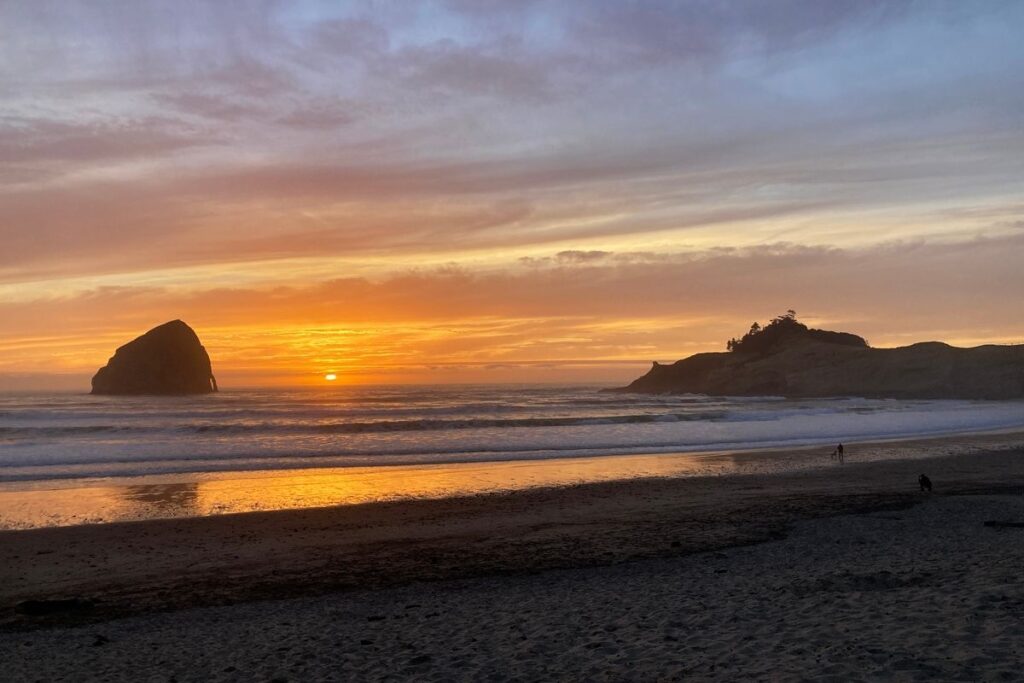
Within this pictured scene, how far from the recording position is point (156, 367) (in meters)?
122

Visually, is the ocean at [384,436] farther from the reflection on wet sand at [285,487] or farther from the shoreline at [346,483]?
the reflection on wet sand at [285,487]

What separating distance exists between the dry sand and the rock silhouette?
80.3 meters

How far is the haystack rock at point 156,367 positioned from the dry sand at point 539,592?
114189 mm

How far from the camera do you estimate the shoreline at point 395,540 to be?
37.0ft

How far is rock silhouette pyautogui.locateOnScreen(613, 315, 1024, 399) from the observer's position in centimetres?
8712

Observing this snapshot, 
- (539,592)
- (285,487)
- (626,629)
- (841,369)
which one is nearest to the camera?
(626,629)

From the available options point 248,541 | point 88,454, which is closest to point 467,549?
point 248,541

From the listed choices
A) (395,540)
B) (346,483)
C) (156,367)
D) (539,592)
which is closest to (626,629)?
(539,592)

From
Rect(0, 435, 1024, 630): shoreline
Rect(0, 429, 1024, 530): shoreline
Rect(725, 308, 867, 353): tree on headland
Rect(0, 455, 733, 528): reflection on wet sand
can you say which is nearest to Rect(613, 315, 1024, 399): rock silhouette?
Rect(725, 308, 867, 353): tree on headland

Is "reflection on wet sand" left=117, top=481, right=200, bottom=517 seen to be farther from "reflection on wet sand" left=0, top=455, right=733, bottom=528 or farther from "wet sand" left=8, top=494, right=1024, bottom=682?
"wet sand" left=8, top=494, right=1024, bottom=682

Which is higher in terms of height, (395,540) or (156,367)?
(156,367)

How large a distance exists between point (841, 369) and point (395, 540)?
9755 centimetres

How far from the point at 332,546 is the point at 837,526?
9181 mm

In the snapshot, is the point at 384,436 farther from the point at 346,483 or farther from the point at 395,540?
the point at 395,540
